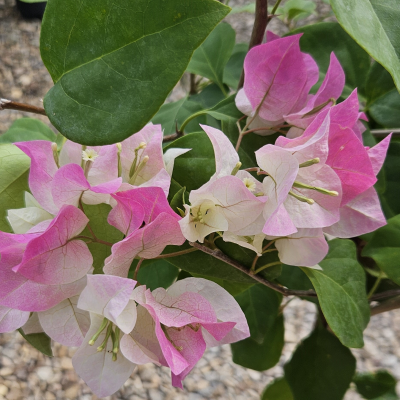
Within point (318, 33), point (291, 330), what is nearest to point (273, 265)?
point (318, 33)

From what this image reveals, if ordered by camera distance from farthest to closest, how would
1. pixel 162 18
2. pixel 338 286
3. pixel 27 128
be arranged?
pixel 27 128 → pixel 338 286 → pixel 162 18

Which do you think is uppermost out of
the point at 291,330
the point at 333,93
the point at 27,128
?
the point at 333,93

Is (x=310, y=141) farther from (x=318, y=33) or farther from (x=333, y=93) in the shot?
(x=318, y=33)

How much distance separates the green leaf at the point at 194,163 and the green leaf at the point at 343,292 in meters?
0.09

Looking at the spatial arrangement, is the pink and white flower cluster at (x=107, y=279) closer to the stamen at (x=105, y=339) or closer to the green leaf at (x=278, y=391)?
the stamen at (x=105, y=339)

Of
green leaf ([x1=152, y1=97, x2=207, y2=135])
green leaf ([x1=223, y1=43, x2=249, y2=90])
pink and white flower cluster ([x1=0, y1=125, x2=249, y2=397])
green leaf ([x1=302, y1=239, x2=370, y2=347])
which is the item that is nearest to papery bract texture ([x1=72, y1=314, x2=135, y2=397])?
pink and white flower cluster ([x1=0, y1=125, x2=249, y2=397])

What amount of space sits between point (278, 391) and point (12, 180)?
0.45m

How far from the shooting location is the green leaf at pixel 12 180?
25 cm

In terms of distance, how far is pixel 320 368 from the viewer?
0.41 metres

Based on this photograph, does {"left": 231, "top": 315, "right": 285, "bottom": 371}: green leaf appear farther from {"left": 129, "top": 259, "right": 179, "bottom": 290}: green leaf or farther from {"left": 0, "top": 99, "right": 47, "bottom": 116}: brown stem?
{"left": 0, "top": 99, "right": 47, "bottom": 116}: brown stem

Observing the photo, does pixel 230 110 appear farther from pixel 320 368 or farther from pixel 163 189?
pixel 320 368

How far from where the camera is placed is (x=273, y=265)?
250 millimetres

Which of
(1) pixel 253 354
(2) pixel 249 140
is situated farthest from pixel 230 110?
(1) pixel 253 354

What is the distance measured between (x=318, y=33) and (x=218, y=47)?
0.15m
